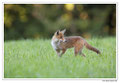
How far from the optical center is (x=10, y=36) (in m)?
15.7

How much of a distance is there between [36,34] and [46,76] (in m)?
11.1

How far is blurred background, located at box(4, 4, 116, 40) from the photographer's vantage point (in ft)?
52.1

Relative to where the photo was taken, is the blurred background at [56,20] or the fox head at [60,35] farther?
the blurred background at [56,20]

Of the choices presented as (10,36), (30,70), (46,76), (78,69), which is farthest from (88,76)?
(10,36)

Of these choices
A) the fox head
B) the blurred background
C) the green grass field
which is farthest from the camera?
the blurred background

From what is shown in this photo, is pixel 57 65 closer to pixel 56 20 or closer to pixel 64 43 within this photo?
pixel 64 43

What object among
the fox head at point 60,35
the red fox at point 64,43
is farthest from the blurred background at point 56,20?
the fox head at point 60,35

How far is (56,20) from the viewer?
56.3 ft

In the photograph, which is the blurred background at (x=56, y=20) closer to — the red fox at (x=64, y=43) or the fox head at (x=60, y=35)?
the red fox at (x=64, y=43)

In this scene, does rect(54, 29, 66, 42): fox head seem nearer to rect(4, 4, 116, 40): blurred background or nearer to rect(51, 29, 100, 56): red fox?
rect(51, 29, 100, 56): red fox

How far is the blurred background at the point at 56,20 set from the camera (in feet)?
52.1

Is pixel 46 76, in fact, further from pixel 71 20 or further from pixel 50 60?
pixel 71 20

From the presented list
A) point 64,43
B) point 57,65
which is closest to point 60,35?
point 64,43

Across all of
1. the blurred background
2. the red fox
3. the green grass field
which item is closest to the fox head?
the red fox
